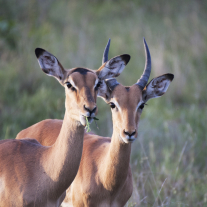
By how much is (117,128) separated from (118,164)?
1.41 feet

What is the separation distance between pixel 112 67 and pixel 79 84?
31.7 inches

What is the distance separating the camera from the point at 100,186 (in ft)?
13.8

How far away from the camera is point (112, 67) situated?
4.21 meters

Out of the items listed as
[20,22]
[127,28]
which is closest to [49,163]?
[20,22]

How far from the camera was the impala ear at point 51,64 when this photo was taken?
12.6ft

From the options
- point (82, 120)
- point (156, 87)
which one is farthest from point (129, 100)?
point (82, 120)

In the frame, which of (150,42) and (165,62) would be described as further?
(150,42)

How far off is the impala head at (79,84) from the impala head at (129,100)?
28 cm

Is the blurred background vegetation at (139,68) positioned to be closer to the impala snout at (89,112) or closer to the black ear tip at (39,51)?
the impala snout at (89,112)

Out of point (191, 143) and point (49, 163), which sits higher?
point (49, 163)

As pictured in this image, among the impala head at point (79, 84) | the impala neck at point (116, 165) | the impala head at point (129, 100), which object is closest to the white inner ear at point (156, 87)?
the impala head at point (129, 100)

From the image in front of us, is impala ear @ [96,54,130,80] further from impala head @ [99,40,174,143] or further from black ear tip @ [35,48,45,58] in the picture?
black ear tip @ [35,48,45,58]

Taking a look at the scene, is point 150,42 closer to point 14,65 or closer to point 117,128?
point 14,65

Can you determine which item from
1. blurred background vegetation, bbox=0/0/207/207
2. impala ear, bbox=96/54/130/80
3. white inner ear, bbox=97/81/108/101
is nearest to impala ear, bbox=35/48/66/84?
impala ear, bbox=96/54/130/80
